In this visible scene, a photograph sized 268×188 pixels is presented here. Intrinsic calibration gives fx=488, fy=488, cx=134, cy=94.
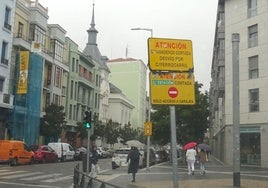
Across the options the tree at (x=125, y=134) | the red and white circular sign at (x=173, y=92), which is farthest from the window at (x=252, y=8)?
the tree at (x=125, y=134)

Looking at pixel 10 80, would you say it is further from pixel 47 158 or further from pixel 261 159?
pixel 261 159

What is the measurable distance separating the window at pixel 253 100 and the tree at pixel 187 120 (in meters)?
7.93

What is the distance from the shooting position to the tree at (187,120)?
164 ft

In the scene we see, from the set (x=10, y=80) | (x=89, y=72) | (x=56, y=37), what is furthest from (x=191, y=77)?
(x=89, y=72)

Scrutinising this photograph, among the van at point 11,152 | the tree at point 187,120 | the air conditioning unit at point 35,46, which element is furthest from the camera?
the air conditioning unit at point 35,46

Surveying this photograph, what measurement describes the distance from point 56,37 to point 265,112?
28861 mm

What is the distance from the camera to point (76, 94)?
7100cm

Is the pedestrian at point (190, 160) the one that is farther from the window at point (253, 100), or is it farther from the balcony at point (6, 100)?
the balcony at point (6, 100)

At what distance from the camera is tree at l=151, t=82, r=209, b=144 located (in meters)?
50.1

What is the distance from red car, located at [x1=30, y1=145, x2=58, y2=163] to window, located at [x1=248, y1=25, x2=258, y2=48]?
19.9 m

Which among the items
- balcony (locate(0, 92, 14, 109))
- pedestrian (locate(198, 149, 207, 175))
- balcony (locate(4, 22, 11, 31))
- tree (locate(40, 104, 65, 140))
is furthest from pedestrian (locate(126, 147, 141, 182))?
tree (locate(40, 104, 65, 140))

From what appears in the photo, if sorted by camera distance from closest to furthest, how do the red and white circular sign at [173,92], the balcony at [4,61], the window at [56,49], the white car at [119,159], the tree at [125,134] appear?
the red and white circular sign at [173,92], the white car at [119,159], the balcony at [4,61], the window at [56,49], the tree at [125,134]

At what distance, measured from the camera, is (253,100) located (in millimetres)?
42656

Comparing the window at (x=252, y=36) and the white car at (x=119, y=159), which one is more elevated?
the window at (x=252, y=36)
